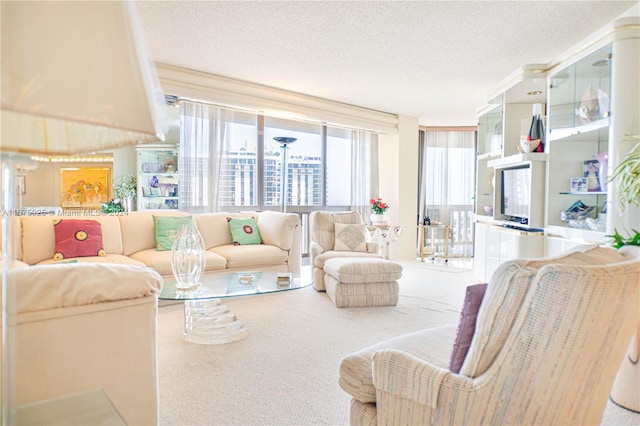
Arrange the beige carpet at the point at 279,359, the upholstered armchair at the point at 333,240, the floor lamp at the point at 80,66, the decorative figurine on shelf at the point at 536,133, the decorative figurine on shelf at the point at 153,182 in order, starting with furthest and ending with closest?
the decorative figurine on shelf at the point at 153,182
the upholstered armchair at the point at 333,240
the decorative figurine on shelf at the point at 536,133
the beige carpet at the point at 279,359
the floor lamp at the point at 80,66

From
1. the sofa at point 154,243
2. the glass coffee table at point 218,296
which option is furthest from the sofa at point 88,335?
the sofa at point 154,243

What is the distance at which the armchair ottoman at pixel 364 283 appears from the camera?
12.3ft

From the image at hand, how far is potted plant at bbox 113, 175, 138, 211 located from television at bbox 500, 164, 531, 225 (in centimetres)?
480

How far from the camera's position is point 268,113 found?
5516mm

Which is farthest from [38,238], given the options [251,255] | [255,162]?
[255,162]

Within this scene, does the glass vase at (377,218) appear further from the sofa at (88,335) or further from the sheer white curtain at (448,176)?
the sofa at (88,335)

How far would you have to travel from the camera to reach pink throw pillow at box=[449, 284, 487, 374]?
3.96ft

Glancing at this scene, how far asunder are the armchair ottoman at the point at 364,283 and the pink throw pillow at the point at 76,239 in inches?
84.7

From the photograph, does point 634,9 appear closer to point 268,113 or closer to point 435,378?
point 435,378

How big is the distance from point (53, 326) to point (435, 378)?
116 cm

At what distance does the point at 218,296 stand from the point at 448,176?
638cm

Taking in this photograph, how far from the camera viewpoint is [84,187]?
17.5 feet

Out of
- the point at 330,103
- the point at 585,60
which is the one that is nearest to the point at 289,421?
the point at 585,60

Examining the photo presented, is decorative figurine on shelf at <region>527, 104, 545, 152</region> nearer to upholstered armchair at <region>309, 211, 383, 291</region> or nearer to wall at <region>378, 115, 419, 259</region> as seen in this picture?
upholstered armchair at <region>309, 211, 383, 291</region>
